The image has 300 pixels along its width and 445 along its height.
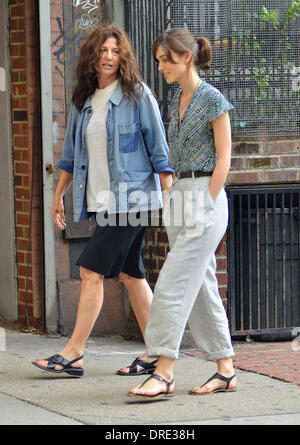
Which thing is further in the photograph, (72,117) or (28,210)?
(28,210)

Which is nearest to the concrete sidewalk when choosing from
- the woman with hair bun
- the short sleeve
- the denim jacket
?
the woman with hair bun

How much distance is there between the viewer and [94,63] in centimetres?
604

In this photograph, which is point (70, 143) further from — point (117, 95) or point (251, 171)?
point (251, 171)

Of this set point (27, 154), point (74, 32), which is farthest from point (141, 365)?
point (74, 32)

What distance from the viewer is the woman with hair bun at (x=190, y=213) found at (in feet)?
17.9

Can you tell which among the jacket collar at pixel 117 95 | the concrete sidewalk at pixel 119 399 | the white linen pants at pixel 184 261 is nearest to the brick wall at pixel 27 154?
the concrete sidewalk at pixel 119 399

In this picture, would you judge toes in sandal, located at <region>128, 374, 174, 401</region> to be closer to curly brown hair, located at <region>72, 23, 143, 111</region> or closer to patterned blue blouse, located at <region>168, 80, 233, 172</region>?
patterned blue blouse, located at <region>168, 80, 233, 172</region>

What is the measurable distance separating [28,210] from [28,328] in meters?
0.84

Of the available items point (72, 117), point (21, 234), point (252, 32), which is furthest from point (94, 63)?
point (21, 234)

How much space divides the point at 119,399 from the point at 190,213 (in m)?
1.03
